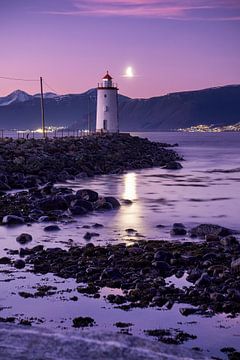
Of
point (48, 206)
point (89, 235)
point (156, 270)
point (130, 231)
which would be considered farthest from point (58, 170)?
point (156, 270)

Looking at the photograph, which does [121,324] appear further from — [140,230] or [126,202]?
[126,202]

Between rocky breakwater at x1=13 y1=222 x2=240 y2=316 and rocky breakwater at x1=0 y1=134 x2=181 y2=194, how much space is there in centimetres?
1537

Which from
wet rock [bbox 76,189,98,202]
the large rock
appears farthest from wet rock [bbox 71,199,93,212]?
Result: the large rock

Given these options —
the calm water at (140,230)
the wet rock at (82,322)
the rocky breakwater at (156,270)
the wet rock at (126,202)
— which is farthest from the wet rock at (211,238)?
the wet rock at (126,202)

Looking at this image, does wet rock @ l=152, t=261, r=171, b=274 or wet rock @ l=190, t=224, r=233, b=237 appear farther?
wet rock @ l=190, t=224, r=233, b=237

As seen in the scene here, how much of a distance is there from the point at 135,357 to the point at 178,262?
7.12 meters

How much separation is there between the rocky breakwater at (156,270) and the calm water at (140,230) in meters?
0.35

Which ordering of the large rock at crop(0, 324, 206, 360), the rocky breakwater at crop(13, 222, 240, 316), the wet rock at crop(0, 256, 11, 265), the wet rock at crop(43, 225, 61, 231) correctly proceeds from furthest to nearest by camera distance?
the wet rock at crop(43, 225, 61, 231), the wet rock at crop(0, 256, 11, 265), the rocky breakwater at crop(13, 222, 240, 316), the large rock at crop(0, 324, 206, 360)

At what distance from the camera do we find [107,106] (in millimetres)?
73500

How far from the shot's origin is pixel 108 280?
11.7 metres

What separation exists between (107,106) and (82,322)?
213 ft

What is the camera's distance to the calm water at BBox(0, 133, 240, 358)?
30.8 feet

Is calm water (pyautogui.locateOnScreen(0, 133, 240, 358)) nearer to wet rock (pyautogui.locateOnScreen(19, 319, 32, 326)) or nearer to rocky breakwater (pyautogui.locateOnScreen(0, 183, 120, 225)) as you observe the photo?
wet rock (pyautogui.locateOnScreen(19, 319, 32, 326))

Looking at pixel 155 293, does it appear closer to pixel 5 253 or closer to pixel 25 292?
pixel 25 292
